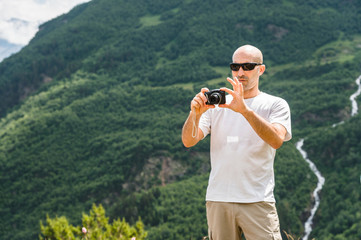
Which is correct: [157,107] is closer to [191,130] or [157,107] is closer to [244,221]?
[191,130]

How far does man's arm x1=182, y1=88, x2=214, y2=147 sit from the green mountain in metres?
68.8

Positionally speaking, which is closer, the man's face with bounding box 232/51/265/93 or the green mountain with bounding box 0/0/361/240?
the man's face with bounding box 232/51/265/93

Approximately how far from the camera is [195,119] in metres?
4.58

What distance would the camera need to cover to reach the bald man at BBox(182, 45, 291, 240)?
4.29 metres

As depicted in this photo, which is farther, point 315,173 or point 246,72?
point 315,173

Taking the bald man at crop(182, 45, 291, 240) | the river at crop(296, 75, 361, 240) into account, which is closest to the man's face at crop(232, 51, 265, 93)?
the bald man at crop(182, 45, 291, 240)

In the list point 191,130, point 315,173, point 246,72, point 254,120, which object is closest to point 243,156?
point 254,120

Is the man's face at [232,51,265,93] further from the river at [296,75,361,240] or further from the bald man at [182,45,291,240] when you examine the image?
the river at [296,75,361,240]

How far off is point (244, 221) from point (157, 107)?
5018 inches

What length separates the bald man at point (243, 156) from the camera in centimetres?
429

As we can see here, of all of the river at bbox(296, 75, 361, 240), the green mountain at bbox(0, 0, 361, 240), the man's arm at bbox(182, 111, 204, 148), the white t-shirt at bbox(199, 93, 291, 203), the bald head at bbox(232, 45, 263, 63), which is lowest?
the river at bbox(296, 75, 361, 240)

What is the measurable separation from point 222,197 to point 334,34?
15011 cm

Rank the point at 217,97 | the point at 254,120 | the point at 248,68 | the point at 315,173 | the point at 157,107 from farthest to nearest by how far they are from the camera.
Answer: the point at 157,107
the point at 315,173
the point at 248,68
the point at 217,97
the point at 254,120

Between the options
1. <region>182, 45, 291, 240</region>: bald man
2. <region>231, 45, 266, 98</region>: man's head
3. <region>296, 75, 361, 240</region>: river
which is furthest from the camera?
<region>296, 75, 361, 240</region>: river
